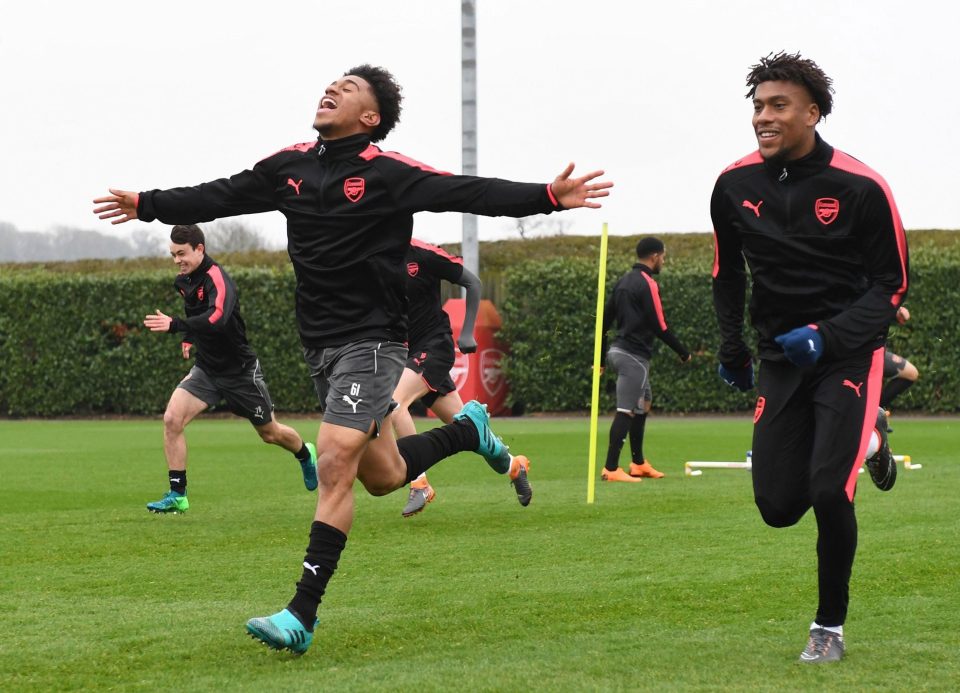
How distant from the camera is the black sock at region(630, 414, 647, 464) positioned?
12.1 m

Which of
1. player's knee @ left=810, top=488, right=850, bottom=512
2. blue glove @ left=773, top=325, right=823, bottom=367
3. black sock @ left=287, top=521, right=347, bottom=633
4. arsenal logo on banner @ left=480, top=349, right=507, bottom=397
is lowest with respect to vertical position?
arsenal logo on banner @ left=480, top=349, right=507, bottom=397

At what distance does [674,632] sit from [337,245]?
78.4 inches

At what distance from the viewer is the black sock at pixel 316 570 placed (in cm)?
487

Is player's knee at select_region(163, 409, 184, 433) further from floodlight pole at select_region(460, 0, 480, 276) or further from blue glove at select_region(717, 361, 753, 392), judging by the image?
floodlight pole at select_region(460, 0, 480, 276)

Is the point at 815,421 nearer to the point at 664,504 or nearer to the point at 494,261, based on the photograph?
the point at 664,504

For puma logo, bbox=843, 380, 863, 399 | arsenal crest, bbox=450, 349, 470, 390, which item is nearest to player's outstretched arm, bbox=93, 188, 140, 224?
puma logo, bbox=843, 380, 863, 399

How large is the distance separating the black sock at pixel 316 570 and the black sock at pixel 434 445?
0.90m

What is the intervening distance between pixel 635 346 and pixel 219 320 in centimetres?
417

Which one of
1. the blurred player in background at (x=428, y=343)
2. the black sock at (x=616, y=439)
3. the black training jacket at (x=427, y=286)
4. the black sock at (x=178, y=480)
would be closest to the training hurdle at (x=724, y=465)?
the black sock at (x=616, y=439)

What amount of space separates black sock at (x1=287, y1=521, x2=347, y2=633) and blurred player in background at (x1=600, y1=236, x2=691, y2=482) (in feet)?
22.8

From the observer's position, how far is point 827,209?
4938 millimetres

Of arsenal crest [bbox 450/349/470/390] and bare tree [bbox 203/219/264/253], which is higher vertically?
bare tree [bbox 203/219/264/253]

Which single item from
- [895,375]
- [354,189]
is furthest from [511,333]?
[354,189]

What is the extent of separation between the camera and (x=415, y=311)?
963 centimetres
